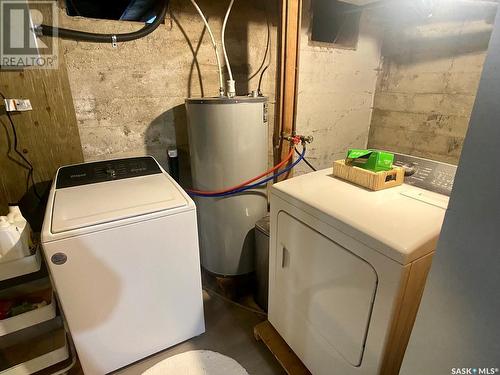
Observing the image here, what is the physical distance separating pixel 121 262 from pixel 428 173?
1406 mm

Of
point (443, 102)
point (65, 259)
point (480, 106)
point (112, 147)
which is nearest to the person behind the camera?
point (480, 106)

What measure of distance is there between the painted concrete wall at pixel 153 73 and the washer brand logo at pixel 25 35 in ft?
0.24

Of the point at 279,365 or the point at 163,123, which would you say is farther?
the point at 163,123

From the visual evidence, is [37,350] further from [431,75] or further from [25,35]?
[431,75]

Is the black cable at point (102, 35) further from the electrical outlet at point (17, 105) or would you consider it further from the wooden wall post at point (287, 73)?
the wooden wall post at point (287, 73)

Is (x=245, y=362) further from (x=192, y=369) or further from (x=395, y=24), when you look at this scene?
(x=395, y=24)

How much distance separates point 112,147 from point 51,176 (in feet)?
1.28

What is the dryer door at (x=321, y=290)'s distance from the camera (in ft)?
3.00

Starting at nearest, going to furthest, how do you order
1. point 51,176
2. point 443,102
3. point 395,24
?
1. point 51,176
2. point 443,102
3. point 395,24

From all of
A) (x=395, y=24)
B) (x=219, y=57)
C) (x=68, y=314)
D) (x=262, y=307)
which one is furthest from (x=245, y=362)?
(x=395, y=24)

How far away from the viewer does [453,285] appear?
1.90 ft

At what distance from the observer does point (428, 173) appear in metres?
1.17

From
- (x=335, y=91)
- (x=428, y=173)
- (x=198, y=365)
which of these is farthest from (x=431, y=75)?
(x=198, y=365)

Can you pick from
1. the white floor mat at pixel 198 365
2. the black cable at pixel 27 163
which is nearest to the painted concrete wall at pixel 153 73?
the black cable at pixel 27 163
